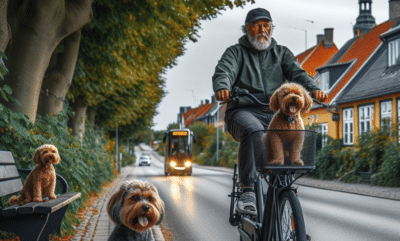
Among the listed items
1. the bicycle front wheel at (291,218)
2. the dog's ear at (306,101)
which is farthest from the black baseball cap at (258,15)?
the bicycle front wheel at (291,218)

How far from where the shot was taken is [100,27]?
441 inches

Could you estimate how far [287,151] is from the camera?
4242 millimetres

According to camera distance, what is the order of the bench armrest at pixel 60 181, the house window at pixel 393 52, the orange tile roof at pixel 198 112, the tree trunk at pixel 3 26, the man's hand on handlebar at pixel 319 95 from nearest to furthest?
1. the man's hand on handlebar at pixel 319 95
2. the bench armrest at pixel 60 181
3. the tree trunk at pixel 3 26
4. the house window at pixel 393 52
5. the orange tile roof at pixel 198 112

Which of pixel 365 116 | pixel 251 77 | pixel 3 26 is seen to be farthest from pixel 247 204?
pixel 365 116

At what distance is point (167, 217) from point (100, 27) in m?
3.83

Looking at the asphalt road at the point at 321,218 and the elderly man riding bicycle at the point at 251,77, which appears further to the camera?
the asphalt road at the point at 321,218

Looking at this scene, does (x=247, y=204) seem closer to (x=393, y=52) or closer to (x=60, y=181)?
(x=60, y=181)

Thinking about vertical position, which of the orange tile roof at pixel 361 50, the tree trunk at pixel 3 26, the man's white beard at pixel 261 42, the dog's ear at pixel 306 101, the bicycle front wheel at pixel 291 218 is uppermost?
the orange tile roof at pixel 361 50

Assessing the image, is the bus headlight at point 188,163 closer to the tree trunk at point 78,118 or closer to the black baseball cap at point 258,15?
the tree trunk at point 78,118

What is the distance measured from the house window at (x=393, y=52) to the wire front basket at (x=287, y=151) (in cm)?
2551

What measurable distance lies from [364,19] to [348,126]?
44.9 feet

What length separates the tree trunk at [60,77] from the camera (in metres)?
11.6

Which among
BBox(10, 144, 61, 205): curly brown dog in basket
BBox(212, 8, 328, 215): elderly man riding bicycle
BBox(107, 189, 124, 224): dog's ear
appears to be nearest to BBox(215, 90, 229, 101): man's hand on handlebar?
BBox(212, 8, 328, 215): elderly man riding bicycle

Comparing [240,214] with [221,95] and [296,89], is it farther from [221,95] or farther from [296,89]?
[296,89]
